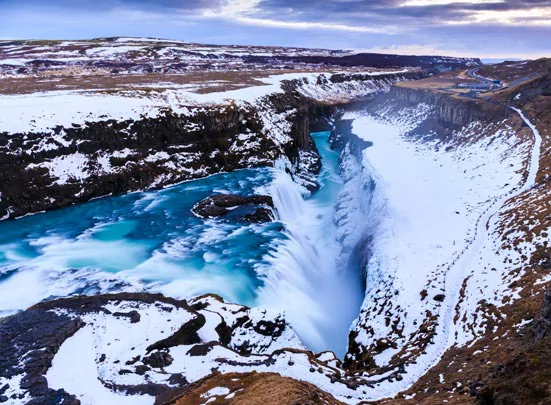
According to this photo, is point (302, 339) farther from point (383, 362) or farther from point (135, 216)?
point (135, 216)

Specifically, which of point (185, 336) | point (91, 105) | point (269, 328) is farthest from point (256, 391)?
point (91, 105)

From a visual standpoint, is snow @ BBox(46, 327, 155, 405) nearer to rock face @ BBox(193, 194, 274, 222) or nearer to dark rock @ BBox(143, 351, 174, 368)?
dark rock @ BBox(143, 351, 174, 368)

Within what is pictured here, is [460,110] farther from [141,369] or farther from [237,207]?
[141,369]

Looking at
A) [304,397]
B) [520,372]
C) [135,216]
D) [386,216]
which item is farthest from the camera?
[135,216]

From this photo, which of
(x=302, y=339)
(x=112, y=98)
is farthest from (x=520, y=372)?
(x=112, y=98)

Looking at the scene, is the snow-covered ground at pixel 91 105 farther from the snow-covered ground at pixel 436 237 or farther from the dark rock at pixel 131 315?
the dark rock at pixel 131 315

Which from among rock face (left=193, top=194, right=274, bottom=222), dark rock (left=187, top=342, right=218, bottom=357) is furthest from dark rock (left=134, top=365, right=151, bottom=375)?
rock face (left=193, top=194, right=274, bottom=222)

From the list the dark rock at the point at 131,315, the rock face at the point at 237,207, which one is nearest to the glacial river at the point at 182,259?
the rock face at the point at 237,207

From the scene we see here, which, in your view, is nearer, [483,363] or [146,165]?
[483,363]
